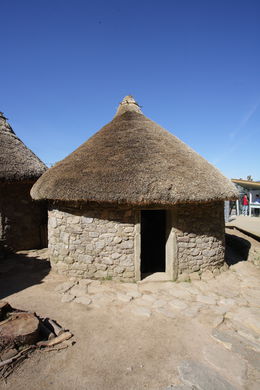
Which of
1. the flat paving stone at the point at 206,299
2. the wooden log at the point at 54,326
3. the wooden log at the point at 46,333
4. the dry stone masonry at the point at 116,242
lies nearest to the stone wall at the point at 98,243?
the dry stone masonry at the point at 116,242

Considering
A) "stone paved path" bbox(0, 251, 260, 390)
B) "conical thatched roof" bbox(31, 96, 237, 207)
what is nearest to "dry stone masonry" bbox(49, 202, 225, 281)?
"stone paved path" bbox(0, 251, 260, 390)

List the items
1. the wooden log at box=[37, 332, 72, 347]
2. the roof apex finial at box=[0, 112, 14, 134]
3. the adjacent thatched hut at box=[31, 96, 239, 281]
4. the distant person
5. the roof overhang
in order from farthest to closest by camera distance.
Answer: the distant person
the roof overhang
the roof apex finial at box=[0, 112, 14, 134]
the adjacent thatched hut at box=[31, 96, 239, 281]
the wooden log at box=[37, 332, 72, 347]

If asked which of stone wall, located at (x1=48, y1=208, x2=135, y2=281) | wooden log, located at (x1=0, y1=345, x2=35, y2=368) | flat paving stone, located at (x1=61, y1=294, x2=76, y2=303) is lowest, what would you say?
flat paving stone, located at (x1=61, y1=294, x2=76, y2=303)

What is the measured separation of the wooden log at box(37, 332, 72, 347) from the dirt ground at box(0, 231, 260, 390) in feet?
0.37

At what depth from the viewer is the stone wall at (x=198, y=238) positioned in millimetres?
6156

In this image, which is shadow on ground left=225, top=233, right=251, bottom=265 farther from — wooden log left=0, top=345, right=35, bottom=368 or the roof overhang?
the roof overhang

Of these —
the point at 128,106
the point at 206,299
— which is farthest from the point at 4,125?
the point at 206,299

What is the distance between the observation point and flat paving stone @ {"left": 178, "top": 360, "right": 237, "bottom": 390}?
291cm

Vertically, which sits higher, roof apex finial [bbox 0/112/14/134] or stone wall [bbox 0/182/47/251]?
roof apex finial [bbox 0/112/14/134]

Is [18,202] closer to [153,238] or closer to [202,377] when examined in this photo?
[153,238]

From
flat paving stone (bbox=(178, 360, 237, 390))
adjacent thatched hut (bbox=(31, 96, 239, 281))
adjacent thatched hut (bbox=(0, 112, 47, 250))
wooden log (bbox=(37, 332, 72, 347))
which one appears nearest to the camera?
flat paving stone (bbox=(178, 360, 237, 390))

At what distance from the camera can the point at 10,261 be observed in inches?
309

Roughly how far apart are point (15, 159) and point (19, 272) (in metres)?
4.61

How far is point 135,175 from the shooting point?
5922mm
